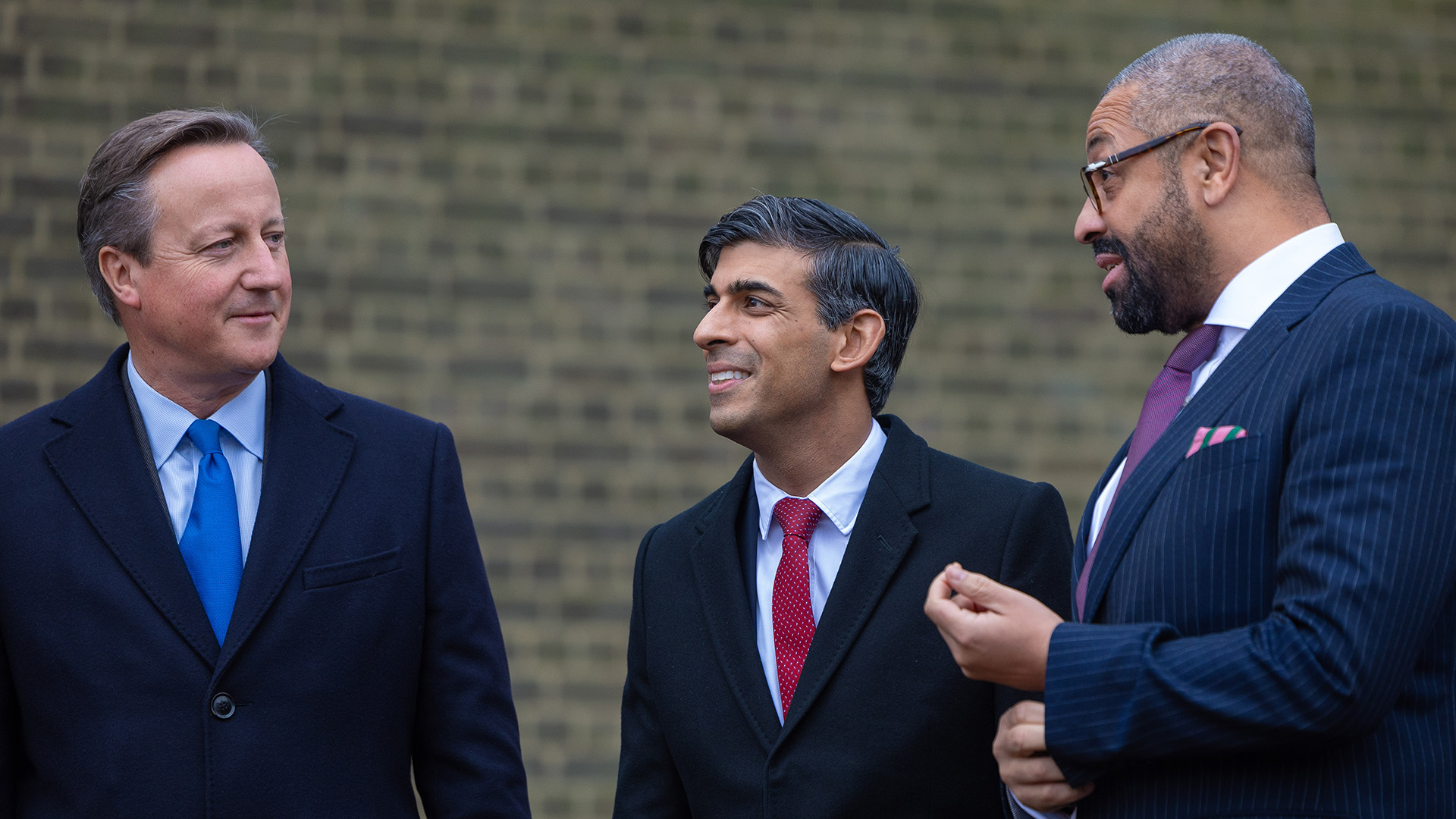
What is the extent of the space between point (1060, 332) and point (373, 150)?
3052mm

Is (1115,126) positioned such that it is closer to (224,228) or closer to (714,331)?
(714,331)

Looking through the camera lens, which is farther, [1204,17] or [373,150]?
[1204,17]

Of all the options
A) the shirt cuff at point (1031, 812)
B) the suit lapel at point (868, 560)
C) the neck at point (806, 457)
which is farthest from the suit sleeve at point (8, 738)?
the shirt cuff at point (1031, 812)

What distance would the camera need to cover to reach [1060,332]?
21.2 feet

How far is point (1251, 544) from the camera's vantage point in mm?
2113

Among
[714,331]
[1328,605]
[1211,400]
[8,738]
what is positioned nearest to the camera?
[1328,605]

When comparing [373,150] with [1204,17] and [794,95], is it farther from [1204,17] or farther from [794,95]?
[1204,17]

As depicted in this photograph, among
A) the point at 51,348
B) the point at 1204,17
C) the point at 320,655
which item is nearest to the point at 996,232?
the point at 1204,17

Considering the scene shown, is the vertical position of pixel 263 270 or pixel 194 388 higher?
pixel 263 270

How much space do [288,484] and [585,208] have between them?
132 inches

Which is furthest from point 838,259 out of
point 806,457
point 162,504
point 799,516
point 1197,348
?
point 162,504

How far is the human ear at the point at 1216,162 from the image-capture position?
2.39 meters

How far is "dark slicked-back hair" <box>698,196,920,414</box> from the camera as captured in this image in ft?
10.9

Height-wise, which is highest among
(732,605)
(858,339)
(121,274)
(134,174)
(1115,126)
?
(1115,126)
